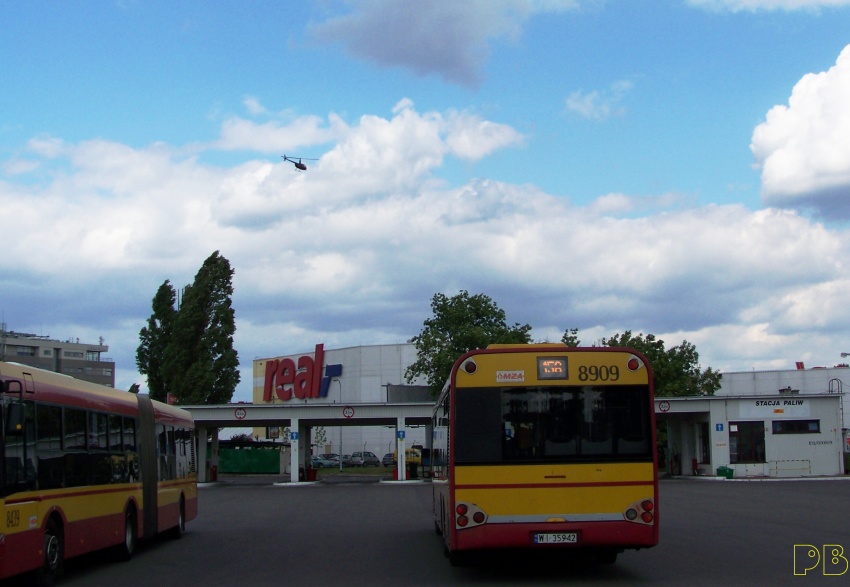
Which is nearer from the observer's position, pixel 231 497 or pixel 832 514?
pixel 832 514

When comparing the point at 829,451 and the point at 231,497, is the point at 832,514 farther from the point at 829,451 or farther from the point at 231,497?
the point at 829,451

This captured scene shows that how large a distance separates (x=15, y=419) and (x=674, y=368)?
2639 inches

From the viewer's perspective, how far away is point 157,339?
70250mm

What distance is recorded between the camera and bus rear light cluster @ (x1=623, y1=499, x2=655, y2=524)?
40.6 ft

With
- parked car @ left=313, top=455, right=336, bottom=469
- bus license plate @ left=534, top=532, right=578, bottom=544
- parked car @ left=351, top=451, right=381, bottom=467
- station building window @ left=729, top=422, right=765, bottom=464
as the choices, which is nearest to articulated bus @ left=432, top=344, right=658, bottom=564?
bus license plate @ left=534, top=532, right=578, bottom=544

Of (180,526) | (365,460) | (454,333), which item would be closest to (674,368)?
(454,333)

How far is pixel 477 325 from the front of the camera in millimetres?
76688

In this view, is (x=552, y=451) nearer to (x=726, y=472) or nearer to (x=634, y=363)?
(x=634, y=363)

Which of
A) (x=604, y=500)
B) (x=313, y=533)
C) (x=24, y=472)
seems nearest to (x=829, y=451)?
(x=313, y=533)

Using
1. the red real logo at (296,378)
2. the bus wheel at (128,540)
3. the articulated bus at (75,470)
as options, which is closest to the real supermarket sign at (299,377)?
the red real logo at (296,378)

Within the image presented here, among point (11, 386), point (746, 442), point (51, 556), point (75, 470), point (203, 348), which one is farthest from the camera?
point (203, 348)

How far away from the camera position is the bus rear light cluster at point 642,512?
1238cm

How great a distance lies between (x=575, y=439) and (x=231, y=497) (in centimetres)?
3113

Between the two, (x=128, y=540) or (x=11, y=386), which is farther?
(x=128, y=540)
